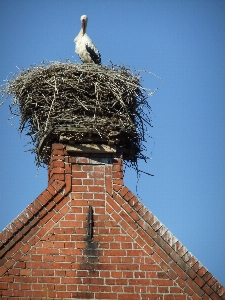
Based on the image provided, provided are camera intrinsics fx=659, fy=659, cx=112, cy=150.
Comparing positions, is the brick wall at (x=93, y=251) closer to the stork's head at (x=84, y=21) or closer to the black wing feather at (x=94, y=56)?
the black wing feather at (x=94, y=56)

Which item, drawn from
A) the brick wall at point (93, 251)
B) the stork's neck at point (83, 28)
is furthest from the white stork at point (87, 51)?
the brick wall at point (93, 251)

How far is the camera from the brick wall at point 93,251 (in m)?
7.69

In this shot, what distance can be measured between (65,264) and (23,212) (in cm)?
81

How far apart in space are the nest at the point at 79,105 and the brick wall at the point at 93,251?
0.63 m

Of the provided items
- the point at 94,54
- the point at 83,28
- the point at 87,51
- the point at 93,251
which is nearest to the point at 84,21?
the point at 83,28

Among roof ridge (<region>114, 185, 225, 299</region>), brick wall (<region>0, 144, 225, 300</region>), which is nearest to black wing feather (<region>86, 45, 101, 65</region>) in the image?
brick wall (<region>0, 144, 225, 300</region>)

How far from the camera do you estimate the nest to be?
28.5 ft

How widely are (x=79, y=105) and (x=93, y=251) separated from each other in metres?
2.12

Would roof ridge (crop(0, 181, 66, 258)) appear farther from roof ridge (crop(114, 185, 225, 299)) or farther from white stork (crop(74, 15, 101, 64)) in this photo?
white stork (crop(74, 15, 101, 64))

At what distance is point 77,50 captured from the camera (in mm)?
11742

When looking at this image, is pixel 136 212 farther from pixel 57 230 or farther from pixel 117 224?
pixel 57 230

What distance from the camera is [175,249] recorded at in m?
8.01

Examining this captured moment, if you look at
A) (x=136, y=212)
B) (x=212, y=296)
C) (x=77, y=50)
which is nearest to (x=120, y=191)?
(x=136, y=212)

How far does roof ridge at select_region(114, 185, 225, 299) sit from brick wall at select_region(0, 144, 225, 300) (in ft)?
0.04
